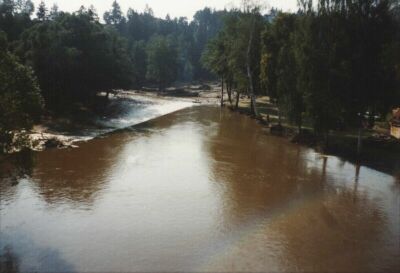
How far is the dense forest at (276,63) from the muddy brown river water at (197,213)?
508 cm

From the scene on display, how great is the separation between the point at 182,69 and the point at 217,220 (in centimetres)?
14668

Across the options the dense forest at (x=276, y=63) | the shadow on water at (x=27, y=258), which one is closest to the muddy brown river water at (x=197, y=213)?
the shadow on water at (x=27, y=258)

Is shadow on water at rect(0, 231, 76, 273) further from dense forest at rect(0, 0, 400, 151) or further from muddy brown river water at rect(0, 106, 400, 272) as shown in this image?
dense forest at rect(0, 0, 400, 151)

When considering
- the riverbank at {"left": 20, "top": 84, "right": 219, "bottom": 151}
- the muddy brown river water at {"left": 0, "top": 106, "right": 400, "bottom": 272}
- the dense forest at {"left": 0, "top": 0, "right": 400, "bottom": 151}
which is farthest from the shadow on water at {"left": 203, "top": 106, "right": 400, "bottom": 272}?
the riverbank at {"left": 20, "top": 84, "right": 219, "bottom": 151}

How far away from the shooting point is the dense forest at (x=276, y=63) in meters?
37.3

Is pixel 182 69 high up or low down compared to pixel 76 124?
up

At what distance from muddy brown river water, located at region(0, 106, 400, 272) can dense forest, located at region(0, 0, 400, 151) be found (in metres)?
5.08

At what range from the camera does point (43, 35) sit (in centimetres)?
6241

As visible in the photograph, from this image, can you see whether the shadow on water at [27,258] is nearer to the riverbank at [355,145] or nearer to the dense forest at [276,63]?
the dense forest at [276,63]

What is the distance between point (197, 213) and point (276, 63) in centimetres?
3639

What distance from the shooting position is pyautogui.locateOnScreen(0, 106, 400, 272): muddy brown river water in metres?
20.3

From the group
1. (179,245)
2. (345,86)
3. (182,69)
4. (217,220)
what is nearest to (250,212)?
(217,220)

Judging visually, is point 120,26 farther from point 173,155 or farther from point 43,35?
point 173,155

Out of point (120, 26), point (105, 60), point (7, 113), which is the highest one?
point (120, 26)
